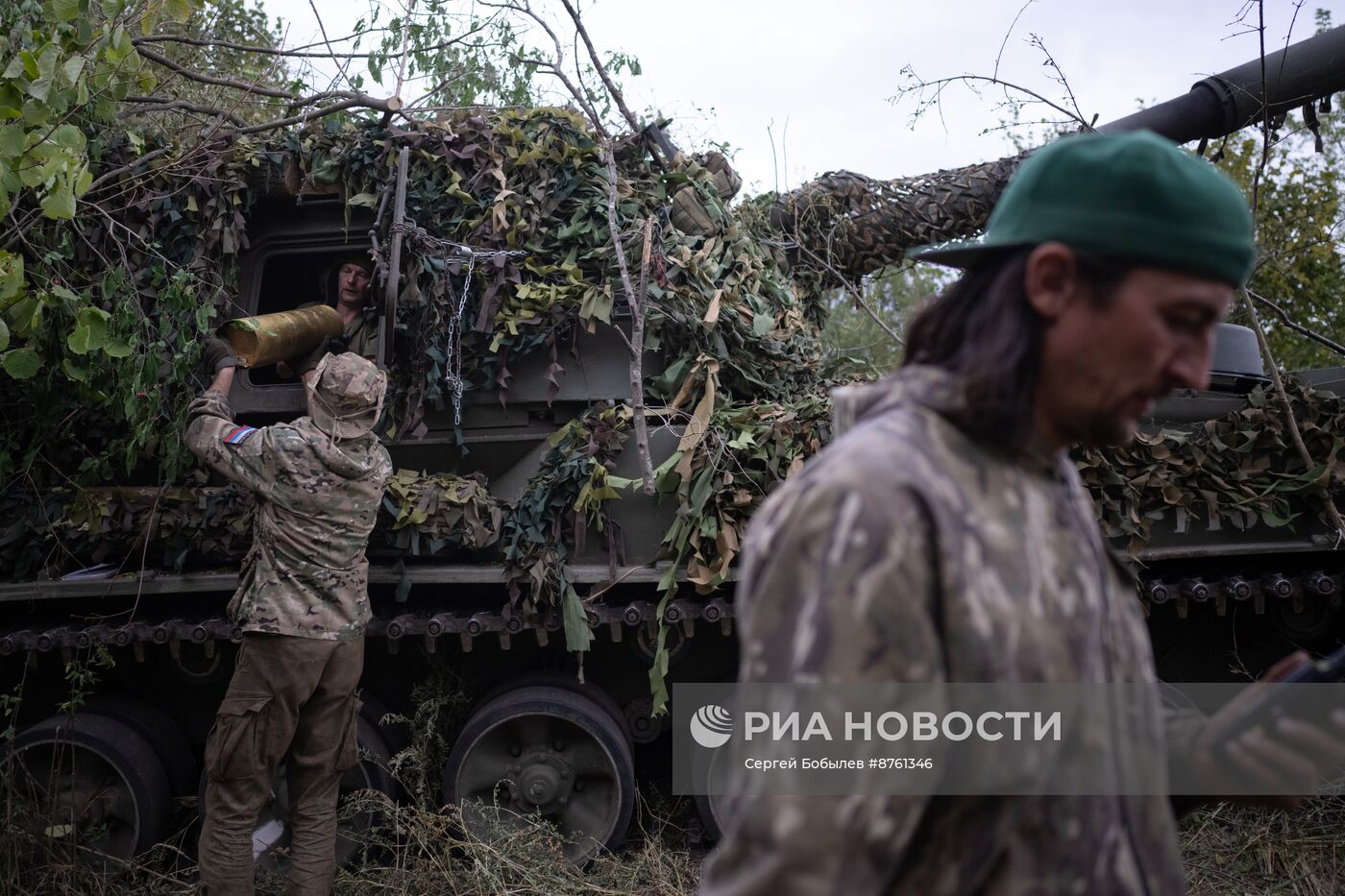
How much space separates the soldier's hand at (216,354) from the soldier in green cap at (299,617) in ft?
0.86

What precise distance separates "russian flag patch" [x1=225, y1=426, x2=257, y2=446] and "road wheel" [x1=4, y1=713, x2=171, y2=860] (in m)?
1.67

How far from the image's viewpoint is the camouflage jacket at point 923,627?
3.59 feet

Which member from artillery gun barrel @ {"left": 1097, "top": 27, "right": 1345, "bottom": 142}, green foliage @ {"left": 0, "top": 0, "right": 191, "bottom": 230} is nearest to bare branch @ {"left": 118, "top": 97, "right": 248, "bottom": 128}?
green foliage @ {"left": 0, "top": 0, "right": 191, "bottom": 230}

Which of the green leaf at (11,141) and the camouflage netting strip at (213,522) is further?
the camouflage netting strip at (213,522)

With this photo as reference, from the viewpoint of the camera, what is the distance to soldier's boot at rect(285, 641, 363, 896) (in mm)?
4477

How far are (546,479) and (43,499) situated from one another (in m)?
2.38

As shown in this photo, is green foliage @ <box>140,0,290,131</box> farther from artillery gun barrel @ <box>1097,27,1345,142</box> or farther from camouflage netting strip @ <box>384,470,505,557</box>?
artillery gun barrel @ <box>1097,27,1345,142</box>

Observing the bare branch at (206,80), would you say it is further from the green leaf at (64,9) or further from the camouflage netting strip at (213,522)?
the camouflage netting strip at (213,522)

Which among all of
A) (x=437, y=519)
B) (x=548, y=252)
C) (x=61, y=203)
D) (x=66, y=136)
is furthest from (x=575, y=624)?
(x=66, y=136)

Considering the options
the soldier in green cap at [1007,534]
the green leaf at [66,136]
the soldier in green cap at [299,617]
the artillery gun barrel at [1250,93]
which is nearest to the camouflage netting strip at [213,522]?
the soldier in green cap at [299,617]

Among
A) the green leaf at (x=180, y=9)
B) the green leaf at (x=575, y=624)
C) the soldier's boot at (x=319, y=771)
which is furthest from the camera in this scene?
the green leaf at (x=575, y=624)

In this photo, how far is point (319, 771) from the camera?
4.53 meters

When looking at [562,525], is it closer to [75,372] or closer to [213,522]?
[213,522]

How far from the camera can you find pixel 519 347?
16.9 feet
